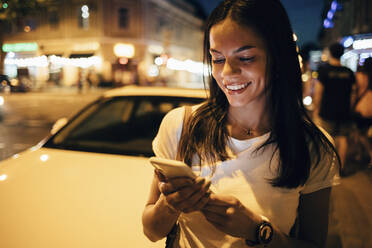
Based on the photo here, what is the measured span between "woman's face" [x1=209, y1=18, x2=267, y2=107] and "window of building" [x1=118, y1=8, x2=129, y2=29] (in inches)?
1069

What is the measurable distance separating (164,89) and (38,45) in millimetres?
28999

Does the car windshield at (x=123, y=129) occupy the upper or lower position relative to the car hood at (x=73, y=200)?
upper

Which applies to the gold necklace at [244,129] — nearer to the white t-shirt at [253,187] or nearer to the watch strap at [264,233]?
the white t-shirt at [253,187]

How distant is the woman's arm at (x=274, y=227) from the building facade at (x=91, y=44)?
24257 mm

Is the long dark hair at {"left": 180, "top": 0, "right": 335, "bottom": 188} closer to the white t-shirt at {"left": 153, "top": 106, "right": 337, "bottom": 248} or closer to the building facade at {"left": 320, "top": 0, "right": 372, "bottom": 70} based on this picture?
the white t-shirt at {"left": 153, "top": 106, "right": 337, "bottom": 248}

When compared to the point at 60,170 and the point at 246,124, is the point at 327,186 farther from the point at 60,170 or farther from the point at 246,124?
the point at 60,170

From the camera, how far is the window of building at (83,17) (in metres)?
25.2

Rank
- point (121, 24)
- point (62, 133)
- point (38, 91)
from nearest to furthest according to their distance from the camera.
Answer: point (62, 133), point (38, 91), point (121, 24)

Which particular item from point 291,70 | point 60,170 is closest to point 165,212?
point 291,70

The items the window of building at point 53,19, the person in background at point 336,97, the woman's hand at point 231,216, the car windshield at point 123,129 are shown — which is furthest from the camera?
the window of building at point 53,19

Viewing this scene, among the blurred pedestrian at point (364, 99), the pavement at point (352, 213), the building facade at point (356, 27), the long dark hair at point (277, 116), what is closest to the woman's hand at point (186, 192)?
the long dark hair at point (277, 116)

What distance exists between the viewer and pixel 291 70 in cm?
121

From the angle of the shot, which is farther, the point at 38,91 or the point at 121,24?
the point at 121,24

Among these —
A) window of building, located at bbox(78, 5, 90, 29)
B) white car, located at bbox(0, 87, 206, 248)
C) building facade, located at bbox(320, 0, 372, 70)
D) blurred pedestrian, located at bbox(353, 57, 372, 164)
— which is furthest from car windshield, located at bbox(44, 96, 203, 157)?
window of building, located at bbox(78, 5, 90, 29)
